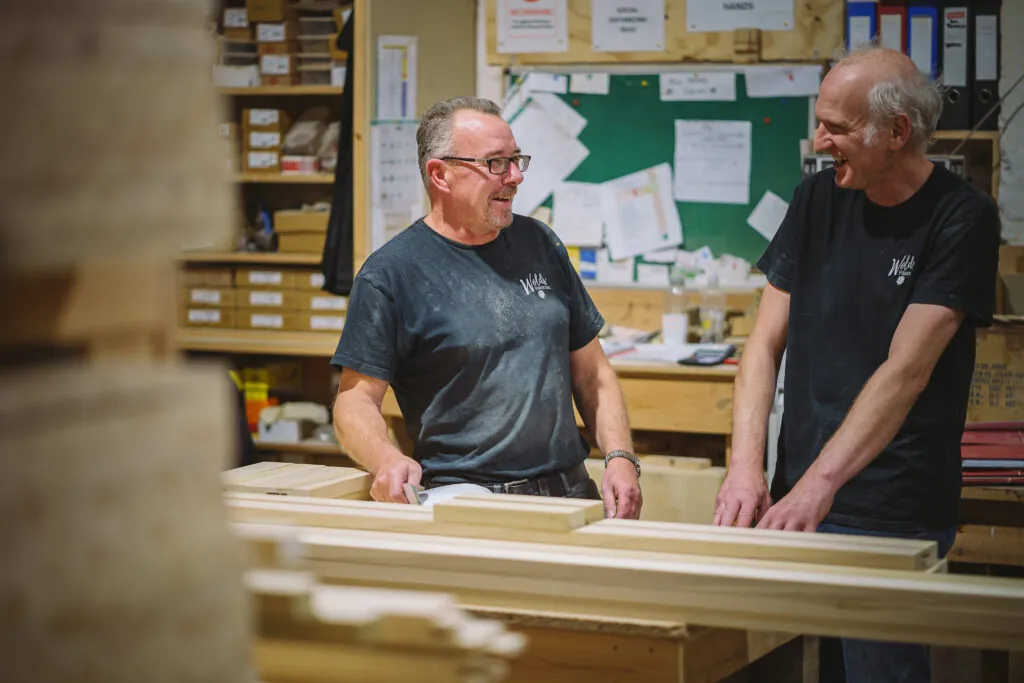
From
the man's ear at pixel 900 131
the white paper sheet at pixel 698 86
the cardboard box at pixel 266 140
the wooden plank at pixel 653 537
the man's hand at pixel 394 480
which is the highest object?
the white paper sheet at pixel 698 86

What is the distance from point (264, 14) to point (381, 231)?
130cm

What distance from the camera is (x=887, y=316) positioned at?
83.3 inches

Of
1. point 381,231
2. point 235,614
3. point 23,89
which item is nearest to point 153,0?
point 23,89

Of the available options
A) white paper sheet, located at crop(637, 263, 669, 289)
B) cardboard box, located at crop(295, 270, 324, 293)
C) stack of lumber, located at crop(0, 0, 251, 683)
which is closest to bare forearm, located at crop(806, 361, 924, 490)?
stack of lumber, located at crop(0, 0, 251, 683)

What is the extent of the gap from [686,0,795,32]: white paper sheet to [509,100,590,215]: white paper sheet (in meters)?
0.65

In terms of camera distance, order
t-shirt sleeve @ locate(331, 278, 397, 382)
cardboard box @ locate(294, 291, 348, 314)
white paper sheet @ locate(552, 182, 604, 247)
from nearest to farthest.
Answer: t-shirt sleeve @ locate(331, 278, 397, 382), white paper sheet @ locate(552, 182, 604, 247), cardboard box @ locate(294, 291, 348, 314)

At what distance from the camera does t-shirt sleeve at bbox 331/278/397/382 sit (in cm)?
230

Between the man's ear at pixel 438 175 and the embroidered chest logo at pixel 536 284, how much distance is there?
264 mm

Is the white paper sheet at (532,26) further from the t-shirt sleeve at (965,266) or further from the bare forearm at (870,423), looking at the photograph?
the bare forearm at (870,423)

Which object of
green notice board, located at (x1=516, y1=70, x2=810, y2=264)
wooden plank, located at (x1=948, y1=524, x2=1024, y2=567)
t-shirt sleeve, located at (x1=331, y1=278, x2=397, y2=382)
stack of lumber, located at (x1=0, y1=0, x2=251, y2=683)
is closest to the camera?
stack of lumber, located at (x1=0, y1=0, x2=251, y2=683)

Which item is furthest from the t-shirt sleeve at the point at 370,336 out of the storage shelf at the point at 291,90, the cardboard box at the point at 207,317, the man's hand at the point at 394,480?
the cardboard box at the point at 207,317

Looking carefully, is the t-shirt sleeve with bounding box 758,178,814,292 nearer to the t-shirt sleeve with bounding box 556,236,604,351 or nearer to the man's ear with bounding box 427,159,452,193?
the t-shirt sleeve with bounding box 556,236,604,351

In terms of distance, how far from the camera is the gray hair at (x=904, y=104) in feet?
6.78

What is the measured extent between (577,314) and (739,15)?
229 cm
